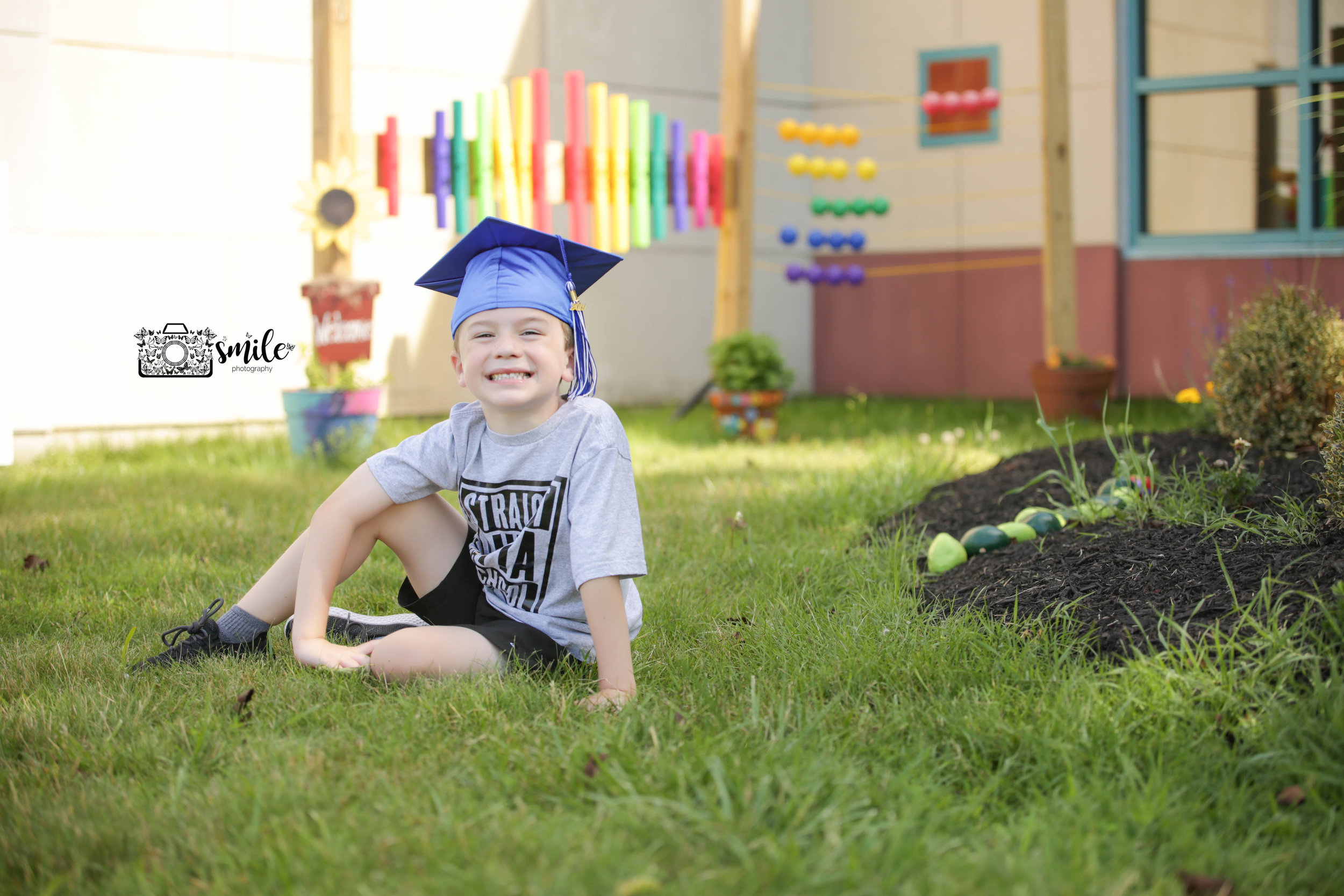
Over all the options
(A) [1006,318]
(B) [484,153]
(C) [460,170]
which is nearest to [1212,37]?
(A) [1006,318]

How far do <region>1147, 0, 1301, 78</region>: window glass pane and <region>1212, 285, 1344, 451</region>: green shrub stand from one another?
516 cm

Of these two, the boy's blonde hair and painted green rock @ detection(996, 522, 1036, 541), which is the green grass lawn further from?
the boy's blonde hair

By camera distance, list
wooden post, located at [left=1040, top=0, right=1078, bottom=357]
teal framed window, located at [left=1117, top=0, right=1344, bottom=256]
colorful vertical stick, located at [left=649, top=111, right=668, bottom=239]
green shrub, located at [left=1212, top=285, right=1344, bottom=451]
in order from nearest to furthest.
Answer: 1. green shrub, located at [left=1212, top=285, right=1344, bottom=451]
2. colorful vertical stick, located at [left=649, top=111, right=668, bottom=239]
3. wooden post, located at [left=1040, top=0, right=1078, bottom=357]
4. teal framed window, located at [left=1117, top=0, right=1344, bottom=256]

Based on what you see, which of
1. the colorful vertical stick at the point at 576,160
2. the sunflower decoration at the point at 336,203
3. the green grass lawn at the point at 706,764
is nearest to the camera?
the green grass lawn at the point at 706,764

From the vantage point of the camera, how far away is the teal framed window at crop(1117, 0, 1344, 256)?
8.27 m

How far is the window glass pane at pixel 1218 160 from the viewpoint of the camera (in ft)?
27.8

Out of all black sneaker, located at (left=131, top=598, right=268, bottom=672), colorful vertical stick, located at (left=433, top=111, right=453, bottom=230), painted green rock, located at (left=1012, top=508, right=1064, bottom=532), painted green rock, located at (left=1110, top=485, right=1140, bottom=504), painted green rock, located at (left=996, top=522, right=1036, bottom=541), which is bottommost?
black sneaker, located at (left=131, top=598, right=268, bottom=672)

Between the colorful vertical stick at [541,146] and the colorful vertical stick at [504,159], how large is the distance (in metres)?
0.16

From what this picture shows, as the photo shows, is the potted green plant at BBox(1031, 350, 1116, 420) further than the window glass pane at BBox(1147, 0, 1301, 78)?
No

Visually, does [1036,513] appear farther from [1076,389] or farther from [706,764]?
[1076,389]

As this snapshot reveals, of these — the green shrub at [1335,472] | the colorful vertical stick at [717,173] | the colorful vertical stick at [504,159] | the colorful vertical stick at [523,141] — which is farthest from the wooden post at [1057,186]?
the green shrub at [1335,472]

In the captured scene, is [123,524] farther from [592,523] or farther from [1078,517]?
[1078,517]

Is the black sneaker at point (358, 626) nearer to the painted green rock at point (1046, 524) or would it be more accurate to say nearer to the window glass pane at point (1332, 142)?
the painted green rock at point (1046, 524)

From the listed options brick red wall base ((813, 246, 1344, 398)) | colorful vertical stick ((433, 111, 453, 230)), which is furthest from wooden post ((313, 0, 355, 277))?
brick red wall base ((813, 246, 1344, 398))
